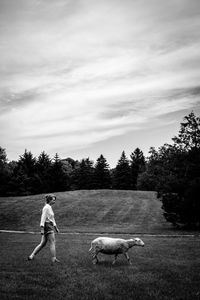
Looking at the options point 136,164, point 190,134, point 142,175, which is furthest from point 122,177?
point 190,134

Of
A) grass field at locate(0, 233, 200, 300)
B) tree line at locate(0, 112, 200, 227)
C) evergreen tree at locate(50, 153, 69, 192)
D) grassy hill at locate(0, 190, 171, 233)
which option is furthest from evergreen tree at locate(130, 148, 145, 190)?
grass field at locate(0, 233, 200, 300)

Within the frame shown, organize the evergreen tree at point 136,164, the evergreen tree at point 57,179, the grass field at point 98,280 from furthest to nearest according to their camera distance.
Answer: the evergreen tree at point 136,164, the evergreen tree at point 57,179, the grass field at point 98,280

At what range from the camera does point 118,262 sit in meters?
13.3

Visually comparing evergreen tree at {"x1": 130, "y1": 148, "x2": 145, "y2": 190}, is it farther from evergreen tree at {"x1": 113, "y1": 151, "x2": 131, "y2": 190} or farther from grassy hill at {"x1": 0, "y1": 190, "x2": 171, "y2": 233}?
grassy hill at {"x1": 0, "y1": 190, "x2": 171, "y2": 233}

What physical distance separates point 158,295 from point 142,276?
2186mm

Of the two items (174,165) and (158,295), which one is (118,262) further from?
(174,165)

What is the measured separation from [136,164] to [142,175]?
18.9 meters

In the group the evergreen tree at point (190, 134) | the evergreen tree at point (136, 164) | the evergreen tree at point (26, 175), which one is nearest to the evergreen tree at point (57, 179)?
the evergreen tree at point (26, 175)

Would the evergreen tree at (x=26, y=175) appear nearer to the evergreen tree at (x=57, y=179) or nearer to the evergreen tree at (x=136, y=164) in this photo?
the evergreen tree at (x=57, y=179)

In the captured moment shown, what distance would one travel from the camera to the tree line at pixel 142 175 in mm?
35406

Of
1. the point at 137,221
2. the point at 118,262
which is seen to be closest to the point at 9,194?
the point at 137,221

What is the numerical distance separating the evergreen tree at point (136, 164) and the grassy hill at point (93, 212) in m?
36.1

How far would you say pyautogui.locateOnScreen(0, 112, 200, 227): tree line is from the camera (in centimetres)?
3541

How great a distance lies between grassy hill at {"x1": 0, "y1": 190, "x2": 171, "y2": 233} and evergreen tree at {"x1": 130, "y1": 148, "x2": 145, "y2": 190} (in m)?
36.1
